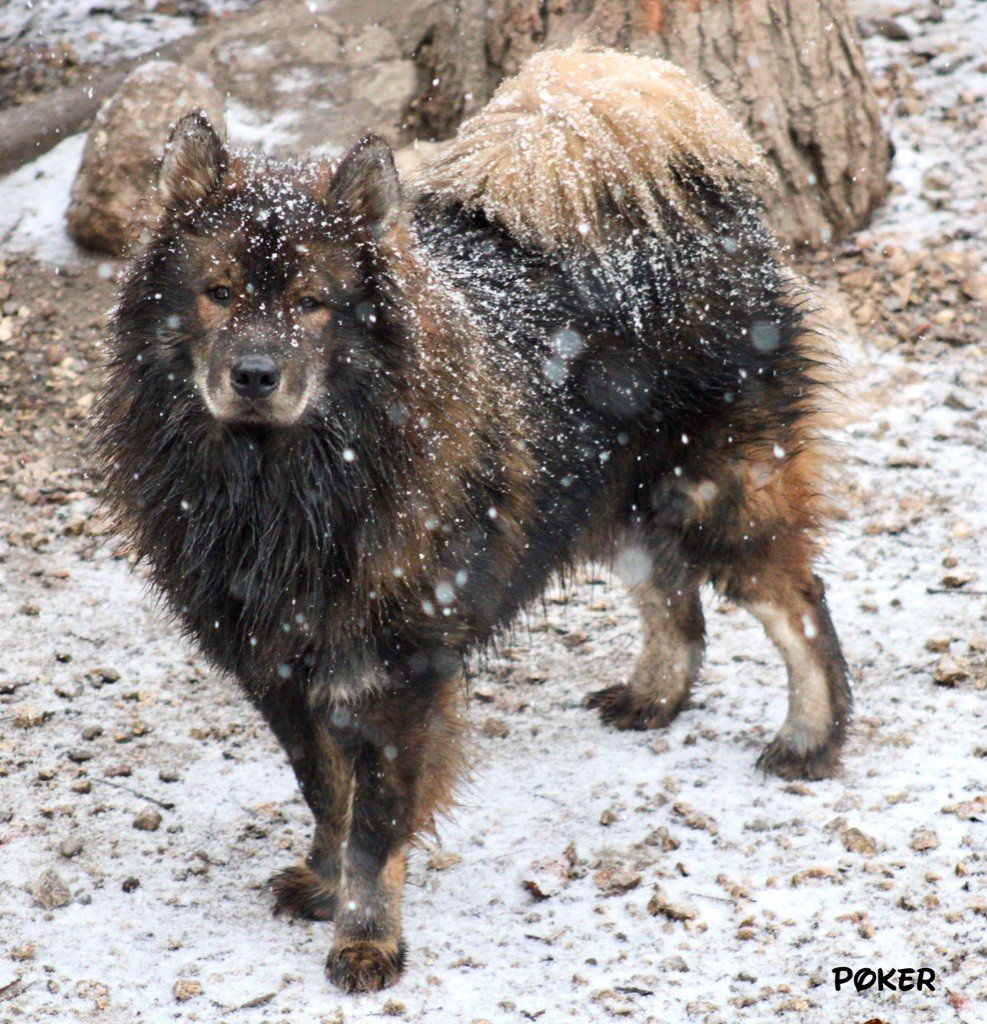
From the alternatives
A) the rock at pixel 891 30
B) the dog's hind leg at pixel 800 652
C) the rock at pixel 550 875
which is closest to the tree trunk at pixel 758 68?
the rock at pixel 891 30

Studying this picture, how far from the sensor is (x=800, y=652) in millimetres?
4230

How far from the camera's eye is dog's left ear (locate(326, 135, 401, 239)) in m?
3.18

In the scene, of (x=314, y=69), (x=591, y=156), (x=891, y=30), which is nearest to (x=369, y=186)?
(x=591, y=156)

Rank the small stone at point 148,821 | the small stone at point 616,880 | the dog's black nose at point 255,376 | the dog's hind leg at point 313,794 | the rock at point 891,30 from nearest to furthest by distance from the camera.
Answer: the dog's black nose at point 255,376 < the dog's hind leg at point 313,794 < the small stone at point 616,880 < the small stone at point 148,821 < the rock at point 891,30

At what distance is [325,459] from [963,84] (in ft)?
19.1

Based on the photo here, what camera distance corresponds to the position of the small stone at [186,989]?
328cm

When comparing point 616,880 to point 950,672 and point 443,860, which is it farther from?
point 950,672

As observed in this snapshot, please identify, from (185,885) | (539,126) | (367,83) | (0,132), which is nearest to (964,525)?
(539,126)

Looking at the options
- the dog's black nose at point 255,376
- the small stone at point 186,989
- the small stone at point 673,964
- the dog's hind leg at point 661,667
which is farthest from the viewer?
the dog's hind leg at point 661,667

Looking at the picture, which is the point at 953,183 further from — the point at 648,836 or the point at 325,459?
the point at 325,459

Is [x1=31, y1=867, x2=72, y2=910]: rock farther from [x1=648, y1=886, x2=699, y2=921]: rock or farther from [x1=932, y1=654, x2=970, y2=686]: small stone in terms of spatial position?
[x1=932, y1=654, x2=970, y2=686]: small stone

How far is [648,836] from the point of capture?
396cm

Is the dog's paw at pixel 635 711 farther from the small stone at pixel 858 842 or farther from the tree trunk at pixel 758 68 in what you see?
the tree trunk at pixel 758 68

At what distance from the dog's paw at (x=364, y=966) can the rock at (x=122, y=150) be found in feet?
13.1
